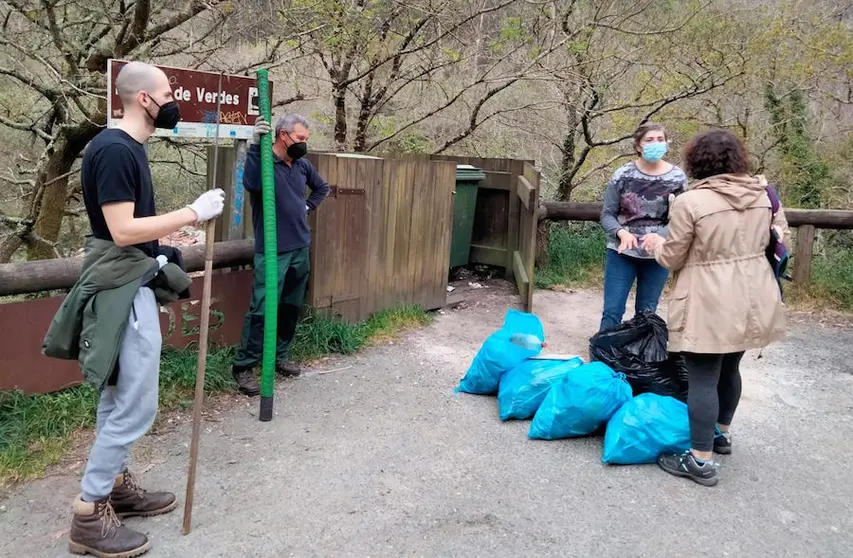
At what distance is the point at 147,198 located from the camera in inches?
107

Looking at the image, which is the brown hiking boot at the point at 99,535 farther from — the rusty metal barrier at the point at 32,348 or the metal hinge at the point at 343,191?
the metal hinge at the point at 343,191

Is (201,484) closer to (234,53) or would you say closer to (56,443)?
(56,443)

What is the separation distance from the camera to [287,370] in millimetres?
4793

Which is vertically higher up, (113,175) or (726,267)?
(113,175)

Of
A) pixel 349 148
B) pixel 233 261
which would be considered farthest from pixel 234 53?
pixel 233 261

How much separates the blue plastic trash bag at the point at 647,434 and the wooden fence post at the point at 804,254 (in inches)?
180

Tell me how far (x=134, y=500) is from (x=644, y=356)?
9.50ft

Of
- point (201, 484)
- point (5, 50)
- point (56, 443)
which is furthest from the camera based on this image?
point (5, 50)

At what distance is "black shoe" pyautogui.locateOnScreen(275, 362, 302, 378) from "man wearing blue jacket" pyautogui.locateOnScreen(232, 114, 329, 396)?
0.70 feet

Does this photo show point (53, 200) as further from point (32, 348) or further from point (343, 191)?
point (32, 348)

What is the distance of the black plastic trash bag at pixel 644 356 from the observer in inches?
165

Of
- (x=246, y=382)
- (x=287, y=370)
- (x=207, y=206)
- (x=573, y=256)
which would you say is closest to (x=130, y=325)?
(x=207, y=206)

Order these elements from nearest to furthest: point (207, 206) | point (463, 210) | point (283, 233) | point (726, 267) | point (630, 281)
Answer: point (207, 206) < point (726, 267) < point (283, 233) < point (630, 281) < point (463, 210)

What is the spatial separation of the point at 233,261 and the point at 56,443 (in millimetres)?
1683
